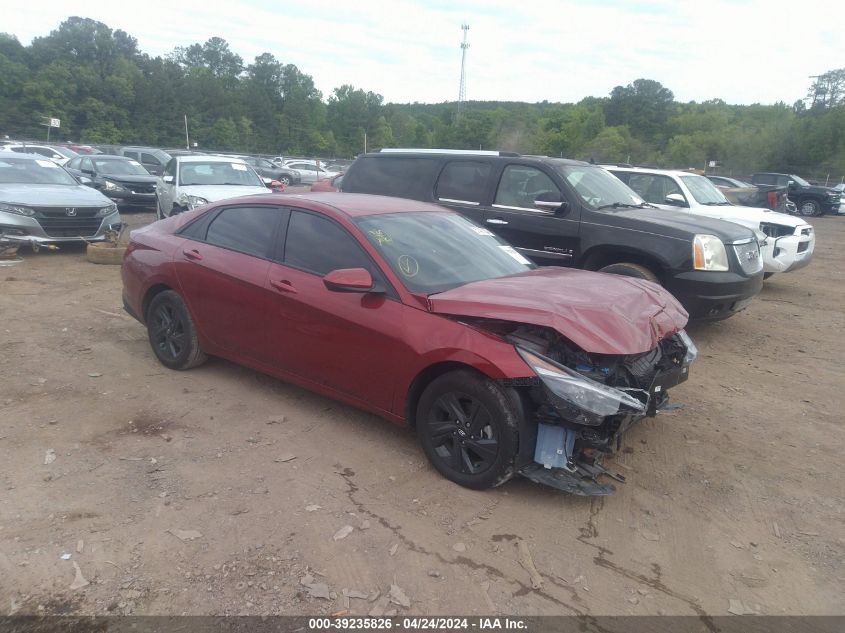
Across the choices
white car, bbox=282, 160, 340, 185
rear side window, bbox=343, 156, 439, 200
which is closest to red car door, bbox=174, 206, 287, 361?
rear side window, bbox=343, 156, 439, 200

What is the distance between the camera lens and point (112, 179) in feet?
55.5

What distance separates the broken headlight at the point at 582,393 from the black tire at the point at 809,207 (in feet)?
96.0

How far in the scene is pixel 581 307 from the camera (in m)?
3.78

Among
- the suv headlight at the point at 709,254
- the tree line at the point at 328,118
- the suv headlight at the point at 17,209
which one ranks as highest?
the tree line at the point at 328,118

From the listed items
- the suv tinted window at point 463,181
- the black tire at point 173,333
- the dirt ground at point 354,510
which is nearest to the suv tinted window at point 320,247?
the dirt ground at point 354,510

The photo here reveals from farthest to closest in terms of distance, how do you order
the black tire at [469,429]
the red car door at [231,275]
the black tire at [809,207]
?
the black tire at [809,207], the red car door at [231,275], the black tire at [469,429]

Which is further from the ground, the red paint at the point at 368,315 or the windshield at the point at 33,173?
the windshield at the point at 33,173

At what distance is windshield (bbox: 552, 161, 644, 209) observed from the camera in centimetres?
728

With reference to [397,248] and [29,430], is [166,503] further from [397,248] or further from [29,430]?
[397,248]

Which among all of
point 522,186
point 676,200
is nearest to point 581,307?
point 522,186

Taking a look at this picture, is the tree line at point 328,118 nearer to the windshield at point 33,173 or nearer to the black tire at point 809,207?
the black tire at point 809,207

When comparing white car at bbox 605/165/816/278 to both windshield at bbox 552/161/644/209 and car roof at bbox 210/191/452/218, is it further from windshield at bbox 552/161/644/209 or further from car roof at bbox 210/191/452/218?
car roof at bbox 210/191/452/218

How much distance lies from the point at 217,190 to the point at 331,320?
827 centimetres

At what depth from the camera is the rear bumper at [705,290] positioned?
260 inches
